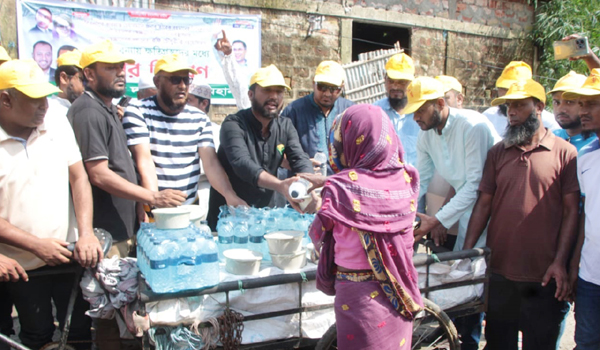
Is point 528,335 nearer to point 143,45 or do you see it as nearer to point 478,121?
point 478,121

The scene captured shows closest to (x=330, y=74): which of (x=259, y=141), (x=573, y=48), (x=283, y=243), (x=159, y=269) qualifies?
(x=259, y=141)

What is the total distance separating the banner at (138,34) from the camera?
616cm

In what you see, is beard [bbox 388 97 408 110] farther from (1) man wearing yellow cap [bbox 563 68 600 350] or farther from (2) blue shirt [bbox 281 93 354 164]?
(1) man wearing yellow cap [bbox 563 68 600 350]

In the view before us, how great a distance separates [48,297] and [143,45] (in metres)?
4.87

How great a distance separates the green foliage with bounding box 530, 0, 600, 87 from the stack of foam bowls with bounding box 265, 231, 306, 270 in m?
9.08

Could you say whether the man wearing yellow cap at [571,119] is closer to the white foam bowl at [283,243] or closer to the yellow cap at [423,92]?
the yellow cap at [423,92]

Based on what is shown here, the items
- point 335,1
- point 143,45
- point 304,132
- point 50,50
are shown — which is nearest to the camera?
point 304,132

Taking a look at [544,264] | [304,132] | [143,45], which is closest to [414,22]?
[143,45]

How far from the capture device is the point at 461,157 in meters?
3.24

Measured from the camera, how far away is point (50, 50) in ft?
20.5

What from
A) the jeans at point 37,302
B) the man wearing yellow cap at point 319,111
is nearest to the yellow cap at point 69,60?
the man wearing yellow cap at point 319,111

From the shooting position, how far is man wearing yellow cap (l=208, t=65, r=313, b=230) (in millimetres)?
3322

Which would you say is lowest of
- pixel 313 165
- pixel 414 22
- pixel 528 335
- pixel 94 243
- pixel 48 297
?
pixel 528 335

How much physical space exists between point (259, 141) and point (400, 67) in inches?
66.9
